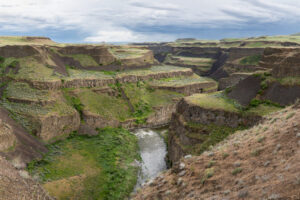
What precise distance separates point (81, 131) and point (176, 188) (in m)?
39.3

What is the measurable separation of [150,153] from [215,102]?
56.1 feet

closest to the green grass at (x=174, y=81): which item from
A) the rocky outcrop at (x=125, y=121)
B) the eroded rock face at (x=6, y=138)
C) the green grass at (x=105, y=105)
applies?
the rocky outcrop at (x=125, y=121)

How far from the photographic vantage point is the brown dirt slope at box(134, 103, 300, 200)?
11188 millimetres

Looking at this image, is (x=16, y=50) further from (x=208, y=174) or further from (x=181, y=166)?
(x=208, y=174)

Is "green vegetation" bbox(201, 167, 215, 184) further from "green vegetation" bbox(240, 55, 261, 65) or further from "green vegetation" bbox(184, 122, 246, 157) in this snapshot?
"green vegetation" bbox(240, 55, 261, 65)

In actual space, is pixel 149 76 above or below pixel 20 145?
above

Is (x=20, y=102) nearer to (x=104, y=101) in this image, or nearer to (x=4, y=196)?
(x=104, y=101)

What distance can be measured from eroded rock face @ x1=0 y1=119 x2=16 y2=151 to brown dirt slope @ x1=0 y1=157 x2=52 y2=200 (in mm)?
10817

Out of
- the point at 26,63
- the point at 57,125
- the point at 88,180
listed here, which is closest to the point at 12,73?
the point at 26,63

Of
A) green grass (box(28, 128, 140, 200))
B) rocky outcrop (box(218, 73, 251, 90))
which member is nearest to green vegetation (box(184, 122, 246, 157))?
green grass (box(28, 128, 140, 200))

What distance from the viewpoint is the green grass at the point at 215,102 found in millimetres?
39919

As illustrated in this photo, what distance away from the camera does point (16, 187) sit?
73.8 ft

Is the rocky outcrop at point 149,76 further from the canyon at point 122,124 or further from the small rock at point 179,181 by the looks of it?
the small rock at point 179,181

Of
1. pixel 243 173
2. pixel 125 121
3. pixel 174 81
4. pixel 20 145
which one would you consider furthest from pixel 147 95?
pixel 243 173
